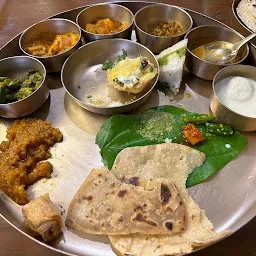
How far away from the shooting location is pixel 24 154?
2525 mm

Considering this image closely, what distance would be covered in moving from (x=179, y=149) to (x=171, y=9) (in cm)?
160

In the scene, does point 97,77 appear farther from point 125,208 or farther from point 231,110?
point 125,208

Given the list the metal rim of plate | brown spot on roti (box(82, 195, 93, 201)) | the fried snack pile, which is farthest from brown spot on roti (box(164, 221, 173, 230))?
the metal rim of plate

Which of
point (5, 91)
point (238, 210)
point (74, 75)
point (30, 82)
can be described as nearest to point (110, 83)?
point (74, 75)

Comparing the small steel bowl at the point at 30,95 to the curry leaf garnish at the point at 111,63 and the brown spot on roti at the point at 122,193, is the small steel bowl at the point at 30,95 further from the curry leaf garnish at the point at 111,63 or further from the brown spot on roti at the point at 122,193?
the brown spot on roti at the point at 122,193

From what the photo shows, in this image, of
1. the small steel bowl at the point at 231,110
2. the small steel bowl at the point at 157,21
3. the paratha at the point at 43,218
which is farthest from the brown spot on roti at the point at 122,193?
the small steel bowl at the point at 157,21

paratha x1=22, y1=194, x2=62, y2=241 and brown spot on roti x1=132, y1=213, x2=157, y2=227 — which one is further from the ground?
brown spot on roti x1=132, y1=213, x2=157, y2=227

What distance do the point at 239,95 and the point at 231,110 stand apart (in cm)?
22

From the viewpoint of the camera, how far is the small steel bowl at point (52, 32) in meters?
3.04

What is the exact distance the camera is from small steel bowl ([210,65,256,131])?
8.50ft

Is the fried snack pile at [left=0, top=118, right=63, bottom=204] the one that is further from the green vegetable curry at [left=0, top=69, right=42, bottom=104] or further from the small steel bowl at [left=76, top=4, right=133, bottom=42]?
the small steel bowl at [left=76, top=4, right=133, bottom=42]

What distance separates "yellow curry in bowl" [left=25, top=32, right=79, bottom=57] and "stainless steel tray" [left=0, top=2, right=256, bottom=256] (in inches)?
10.8

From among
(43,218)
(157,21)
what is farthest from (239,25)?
(43,218)

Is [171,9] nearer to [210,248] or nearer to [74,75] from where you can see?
[74,75]
